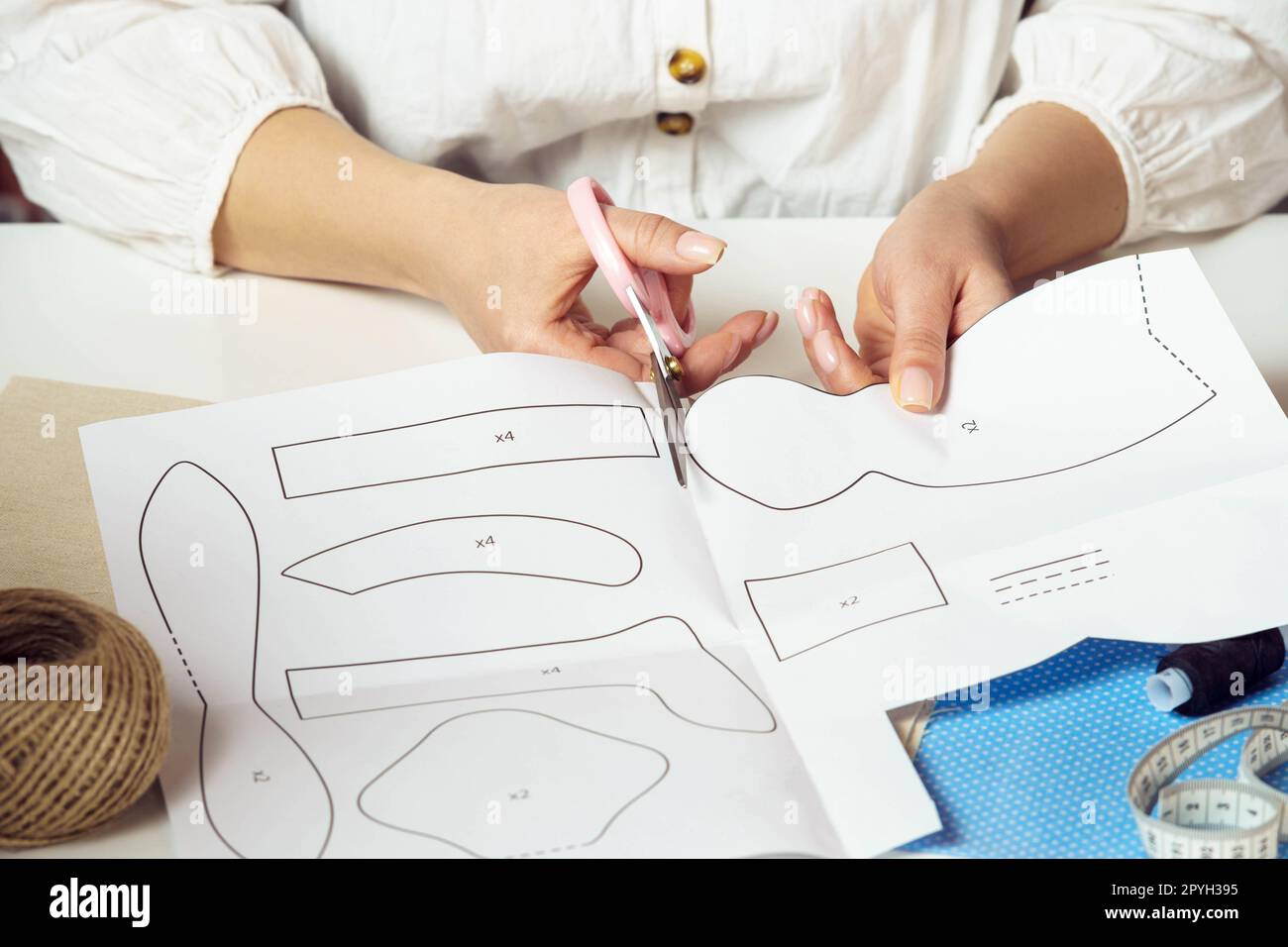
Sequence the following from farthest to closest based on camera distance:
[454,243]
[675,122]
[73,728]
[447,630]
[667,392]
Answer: [675,122], [454,243], [667,392], [447,630], [73,728]

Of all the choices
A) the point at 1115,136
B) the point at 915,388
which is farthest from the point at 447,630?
the point at 1115,136

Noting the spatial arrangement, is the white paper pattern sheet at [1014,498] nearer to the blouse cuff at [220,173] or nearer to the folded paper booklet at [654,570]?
the folded paper booklet at [654,570]

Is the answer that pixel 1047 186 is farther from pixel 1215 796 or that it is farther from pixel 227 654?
pixel 227 654

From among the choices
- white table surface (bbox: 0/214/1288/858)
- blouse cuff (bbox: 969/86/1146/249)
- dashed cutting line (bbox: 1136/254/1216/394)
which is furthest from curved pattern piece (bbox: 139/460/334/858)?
blouse cuff (bbox: 969/86/1146/249)

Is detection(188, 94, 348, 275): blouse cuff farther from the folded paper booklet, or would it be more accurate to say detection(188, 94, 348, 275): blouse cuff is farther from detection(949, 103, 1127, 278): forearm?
detection(949, 103, 1127, 278): forearm

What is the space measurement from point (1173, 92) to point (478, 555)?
0.59 meters

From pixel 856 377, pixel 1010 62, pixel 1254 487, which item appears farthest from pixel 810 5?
pixel 1254 487

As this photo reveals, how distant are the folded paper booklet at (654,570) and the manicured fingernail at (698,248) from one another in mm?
73

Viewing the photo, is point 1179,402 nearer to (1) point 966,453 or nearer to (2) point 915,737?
(1) point 966,453

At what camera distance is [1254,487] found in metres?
Result: 0.48

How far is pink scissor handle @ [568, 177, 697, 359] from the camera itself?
0.59 meters

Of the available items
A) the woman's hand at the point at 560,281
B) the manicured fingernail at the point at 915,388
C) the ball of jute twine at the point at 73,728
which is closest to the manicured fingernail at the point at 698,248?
the woman's hand at the point at 560,281

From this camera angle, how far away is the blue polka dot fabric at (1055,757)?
1.28ft

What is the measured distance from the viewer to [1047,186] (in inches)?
28.5
